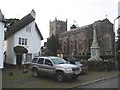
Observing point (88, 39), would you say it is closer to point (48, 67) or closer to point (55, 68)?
point (48, 67)

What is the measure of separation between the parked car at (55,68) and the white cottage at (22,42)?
1430 cm

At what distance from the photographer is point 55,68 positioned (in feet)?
46.8

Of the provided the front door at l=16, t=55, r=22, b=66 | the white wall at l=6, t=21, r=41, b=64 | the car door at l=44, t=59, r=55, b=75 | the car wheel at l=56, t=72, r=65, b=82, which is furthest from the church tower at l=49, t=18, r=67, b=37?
the car wheel at l=56, t=72, r=65, b=82

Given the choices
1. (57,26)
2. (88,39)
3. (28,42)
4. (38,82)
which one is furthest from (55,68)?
(57,26)

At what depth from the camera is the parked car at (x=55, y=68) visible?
13727 mm

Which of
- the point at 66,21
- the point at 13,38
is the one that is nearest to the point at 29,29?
the point at 13,38

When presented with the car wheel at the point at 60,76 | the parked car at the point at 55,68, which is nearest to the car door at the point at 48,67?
the parked car at the point at 55,68

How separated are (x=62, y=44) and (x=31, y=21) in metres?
38.1

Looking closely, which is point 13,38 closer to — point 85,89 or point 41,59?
point 41,59

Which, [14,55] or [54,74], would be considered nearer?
[54,74]

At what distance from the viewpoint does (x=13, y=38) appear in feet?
101

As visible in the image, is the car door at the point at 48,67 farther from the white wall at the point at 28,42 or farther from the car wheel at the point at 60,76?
the white wall at the point at 28,42

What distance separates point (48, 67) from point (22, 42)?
57.9 ft

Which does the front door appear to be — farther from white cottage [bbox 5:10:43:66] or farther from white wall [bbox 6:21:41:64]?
white wall [bbox 6:21:41:64]
